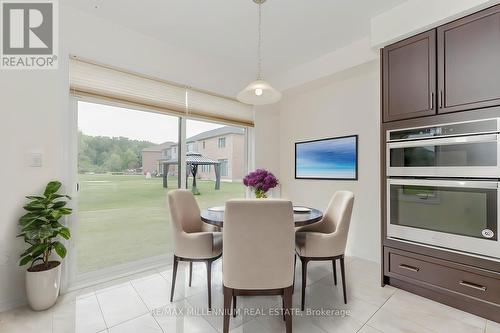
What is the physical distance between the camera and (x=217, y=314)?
1.93m

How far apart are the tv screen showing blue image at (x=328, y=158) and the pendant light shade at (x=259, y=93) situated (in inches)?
55.0

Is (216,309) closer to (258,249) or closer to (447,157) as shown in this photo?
(258,249)

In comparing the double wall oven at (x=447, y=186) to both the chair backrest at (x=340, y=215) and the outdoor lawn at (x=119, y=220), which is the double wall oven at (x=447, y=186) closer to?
the chair backrest at (x=340, y=215)

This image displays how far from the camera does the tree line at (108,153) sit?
8.23 ft

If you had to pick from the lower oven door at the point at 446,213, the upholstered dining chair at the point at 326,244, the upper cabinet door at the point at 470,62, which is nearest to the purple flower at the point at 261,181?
the upholstered dining chair at the point at 326,244

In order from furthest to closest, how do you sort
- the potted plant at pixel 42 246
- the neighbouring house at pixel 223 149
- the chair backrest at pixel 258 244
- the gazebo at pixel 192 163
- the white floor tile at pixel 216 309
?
the neighbouring house at pixel 223 149, the gazebo at pixel 192 163, the potted plant at pixel 42 246, the white floor tile at pixel 216 309, the chair backrest at pixel 258 244

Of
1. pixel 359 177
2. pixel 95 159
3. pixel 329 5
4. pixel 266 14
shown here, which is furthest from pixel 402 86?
pixel 95 159

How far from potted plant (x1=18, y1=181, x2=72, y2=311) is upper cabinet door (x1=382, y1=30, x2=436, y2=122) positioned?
317 cm

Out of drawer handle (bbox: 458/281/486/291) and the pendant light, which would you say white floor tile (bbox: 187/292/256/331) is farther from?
the pendant light

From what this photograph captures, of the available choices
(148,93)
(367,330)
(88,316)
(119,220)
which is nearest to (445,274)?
(367,330)

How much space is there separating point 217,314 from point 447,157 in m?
2.30

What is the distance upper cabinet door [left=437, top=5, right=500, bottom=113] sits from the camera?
1.80 metres

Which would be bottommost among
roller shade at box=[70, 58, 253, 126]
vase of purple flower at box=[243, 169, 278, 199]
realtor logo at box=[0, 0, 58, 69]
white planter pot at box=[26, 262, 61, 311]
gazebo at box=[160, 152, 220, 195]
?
white planter pot at box=[26, 262, 61, 311]

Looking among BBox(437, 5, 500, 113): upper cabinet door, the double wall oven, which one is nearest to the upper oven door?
the double wall oven
